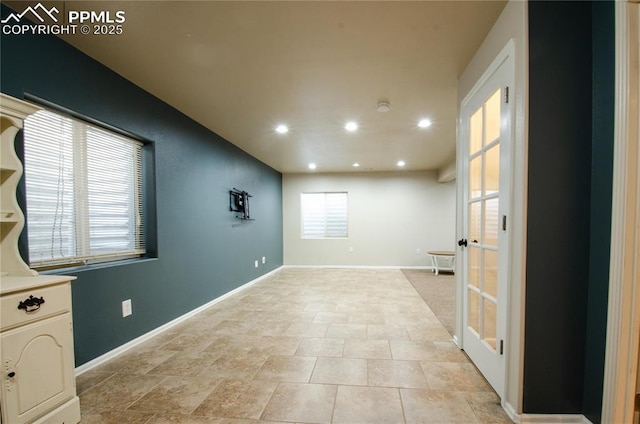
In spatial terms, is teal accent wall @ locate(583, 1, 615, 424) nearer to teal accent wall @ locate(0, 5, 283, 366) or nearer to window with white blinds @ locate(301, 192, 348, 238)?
teal accent wall @ locate(0, 5, 283, 366)

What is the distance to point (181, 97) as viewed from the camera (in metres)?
2.62

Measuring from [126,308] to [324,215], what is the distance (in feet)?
15.8

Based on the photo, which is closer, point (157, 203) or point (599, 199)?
point (599, 199)

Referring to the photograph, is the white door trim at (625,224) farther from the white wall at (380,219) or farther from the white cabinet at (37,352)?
the white wall at (380,219)

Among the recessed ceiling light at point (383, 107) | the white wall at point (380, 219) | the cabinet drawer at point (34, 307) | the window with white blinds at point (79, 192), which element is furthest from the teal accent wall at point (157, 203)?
the recessed ceiling light at point (383, 107)

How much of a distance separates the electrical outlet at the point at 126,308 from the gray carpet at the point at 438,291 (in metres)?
2.95

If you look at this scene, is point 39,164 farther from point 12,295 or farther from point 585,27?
point 585,27

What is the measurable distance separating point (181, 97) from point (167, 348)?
2.34 m

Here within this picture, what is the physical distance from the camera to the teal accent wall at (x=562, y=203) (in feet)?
4.41

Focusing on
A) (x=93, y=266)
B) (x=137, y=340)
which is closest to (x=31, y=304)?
(x=93, y=266)

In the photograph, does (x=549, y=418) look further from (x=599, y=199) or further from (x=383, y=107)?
(x=383, y=107)

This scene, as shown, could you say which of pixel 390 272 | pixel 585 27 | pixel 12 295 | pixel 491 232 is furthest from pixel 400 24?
pixel 390 272

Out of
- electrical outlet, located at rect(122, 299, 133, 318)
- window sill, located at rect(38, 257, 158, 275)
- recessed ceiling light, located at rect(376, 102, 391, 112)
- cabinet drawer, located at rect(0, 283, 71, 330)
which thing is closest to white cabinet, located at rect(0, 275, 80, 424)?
cabinet drawer, located at rect(0, 283, 71, 330)

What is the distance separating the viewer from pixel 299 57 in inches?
77.5
